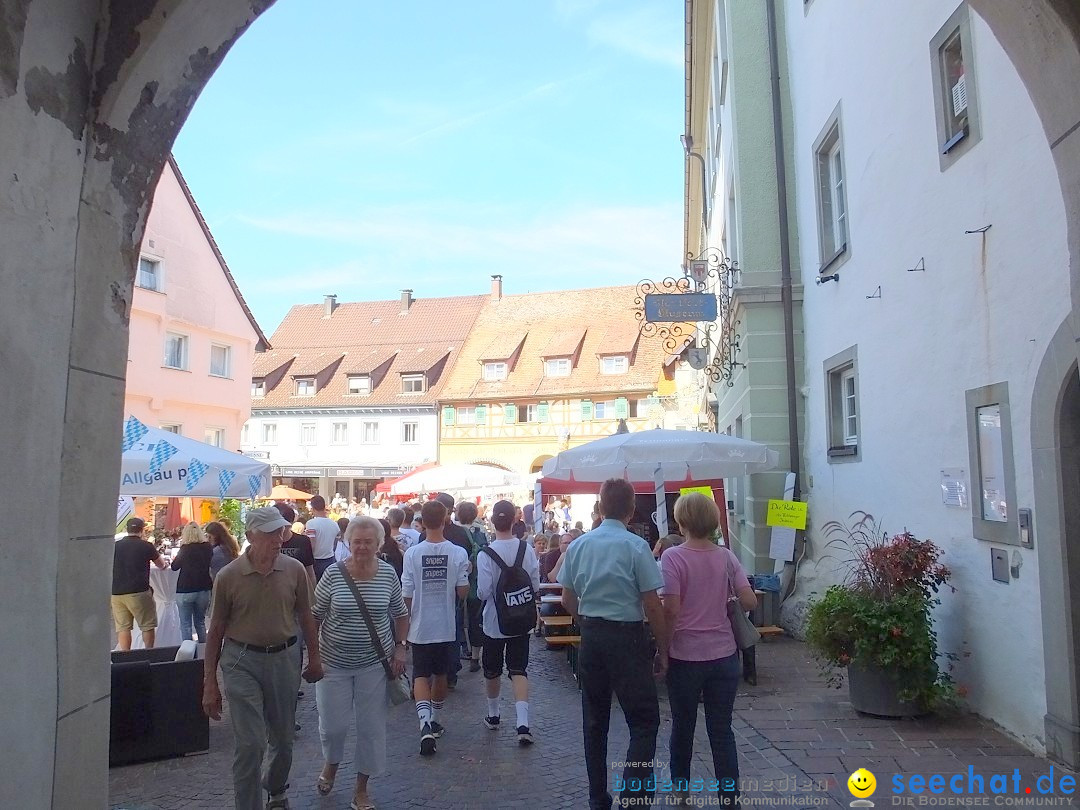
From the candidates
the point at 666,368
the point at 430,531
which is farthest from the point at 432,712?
the point at 666,368

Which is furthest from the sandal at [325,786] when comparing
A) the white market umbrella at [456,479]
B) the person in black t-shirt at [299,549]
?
the white market umbrella at [456,479]

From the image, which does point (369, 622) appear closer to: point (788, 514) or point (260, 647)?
point (260, 647)

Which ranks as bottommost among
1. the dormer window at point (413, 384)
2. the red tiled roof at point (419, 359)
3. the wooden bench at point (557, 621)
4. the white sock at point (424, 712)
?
the white sock at point (424, 712)

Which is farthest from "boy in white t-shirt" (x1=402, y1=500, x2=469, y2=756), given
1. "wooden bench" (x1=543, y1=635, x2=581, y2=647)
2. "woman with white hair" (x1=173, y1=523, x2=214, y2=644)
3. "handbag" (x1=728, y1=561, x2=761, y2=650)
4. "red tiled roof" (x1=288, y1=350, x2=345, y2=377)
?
"red tiled roof" (x1=288, y1=350, x2=345, y2=377)

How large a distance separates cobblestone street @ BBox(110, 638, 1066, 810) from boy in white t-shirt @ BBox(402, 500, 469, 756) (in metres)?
0.43

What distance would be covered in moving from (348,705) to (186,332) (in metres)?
22.4

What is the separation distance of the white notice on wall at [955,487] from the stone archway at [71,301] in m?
3.71

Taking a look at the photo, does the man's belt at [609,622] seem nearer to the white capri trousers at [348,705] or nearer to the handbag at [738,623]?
the handbag at [738,623]

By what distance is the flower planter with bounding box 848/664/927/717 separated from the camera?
628 cm

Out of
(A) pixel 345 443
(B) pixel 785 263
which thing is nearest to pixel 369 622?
(B) pixel 785 263

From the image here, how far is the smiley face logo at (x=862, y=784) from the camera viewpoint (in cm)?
488

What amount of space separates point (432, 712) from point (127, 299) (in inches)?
159

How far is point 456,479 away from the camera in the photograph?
18406 millimetres

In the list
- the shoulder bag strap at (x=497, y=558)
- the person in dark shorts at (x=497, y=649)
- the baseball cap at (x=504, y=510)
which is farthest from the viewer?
the baseball cap at (x=504, y=510)
